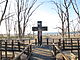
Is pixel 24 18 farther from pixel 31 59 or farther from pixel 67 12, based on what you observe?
pixel 31 59

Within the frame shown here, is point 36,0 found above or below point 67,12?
above

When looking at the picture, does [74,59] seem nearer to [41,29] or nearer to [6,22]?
[41,29]

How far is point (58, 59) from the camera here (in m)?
8.70

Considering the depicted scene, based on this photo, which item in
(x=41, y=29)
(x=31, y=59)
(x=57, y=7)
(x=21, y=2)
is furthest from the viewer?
(x=57, y=7)

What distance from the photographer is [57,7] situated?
84.7 ft

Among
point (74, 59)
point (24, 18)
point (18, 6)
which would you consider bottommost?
point (74, 59)

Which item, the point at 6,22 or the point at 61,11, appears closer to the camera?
the point at 61,11

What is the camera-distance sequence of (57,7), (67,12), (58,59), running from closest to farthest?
1. (58,59)
2. (67,12)
3. (57,7)

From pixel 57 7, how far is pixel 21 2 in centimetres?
645

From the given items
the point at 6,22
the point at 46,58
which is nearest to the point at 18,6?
the point at 46,58

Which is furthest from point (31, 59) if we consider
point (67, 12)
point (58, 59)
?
point (67, 12)

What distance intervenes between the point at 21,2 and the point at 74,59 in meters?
17.1

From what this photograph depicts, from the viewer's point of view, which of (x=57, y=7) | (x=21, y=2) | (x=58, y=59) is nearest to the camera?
(x=58, y=59)

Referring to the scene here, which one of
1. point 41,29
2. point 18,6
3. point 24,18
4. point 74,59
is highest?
point 18,6
